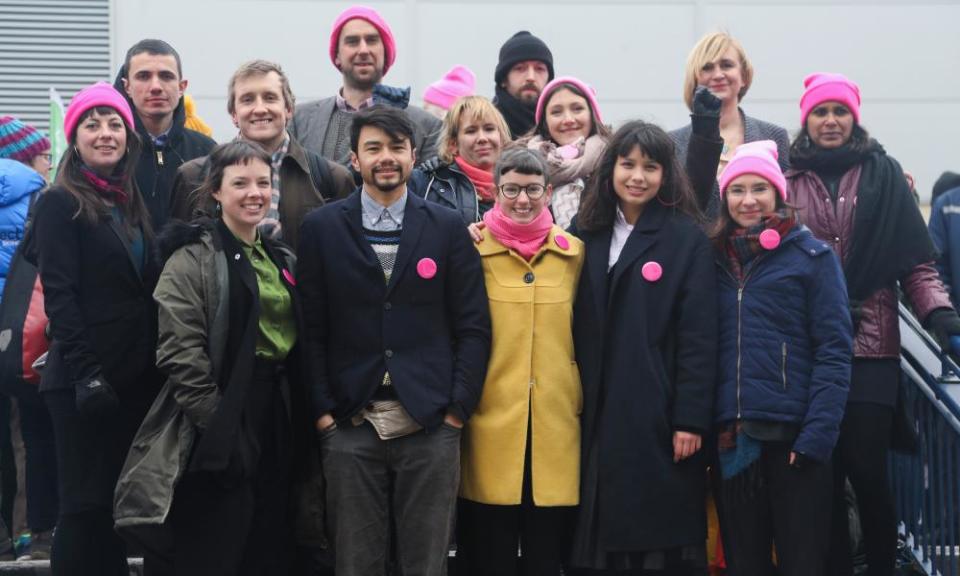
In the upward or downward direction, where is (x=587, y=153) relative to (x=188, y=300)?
upward

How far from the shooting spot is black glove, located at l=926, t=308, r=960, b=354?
582cm

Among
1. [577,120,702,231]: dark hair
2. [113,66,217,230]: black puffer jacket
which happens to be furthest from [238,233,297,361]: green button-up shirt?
[577,120,702,231]: dark hair

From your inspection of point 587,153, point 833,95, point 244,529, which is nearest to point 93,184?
point 244,529

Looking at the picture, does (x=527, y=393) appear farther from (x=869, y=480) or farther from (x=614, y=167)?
(x=869, y=480)

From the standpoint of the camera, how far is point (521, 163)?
17.4 ft

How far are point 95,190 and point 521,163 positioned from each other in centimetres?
170

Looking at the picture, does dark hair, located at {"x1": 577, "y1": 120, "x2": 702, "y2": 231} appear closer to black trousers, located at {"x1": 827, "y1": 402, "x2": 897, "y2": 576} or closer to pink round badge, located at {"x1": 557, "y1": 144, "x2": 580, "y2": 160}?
pink round badge, located at {"x1": 557, "y1": 144, "x2": 580, "y2": 160}

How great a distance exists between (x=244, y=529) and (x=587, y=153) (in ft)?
7.33

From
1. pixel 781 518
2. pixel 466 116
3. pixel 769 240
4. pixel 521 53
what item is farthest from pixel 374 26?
pixel 781 518

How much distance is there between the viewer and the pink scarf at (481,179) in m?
5.97

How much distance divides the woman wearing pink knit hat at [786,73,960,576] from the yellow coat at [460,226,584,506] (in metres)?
1.18

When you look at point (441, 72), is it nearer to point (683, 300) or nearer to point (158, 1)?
point (158, 1)

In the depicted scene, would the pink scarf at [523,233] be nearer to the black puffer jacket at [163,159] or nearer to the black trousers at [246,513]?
the black trousers at [246,513]

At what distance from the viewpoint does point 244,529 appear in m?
4.98
